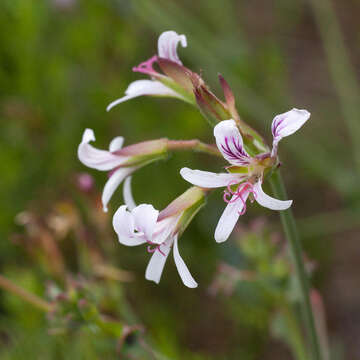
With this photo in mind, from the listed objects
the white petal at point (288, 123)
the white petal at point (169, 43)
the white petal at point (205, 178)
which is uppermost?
the white petal at point (169, 43)

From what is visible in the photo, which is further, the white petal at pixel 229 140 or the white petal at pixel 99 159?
the white petal at pixel 99 159

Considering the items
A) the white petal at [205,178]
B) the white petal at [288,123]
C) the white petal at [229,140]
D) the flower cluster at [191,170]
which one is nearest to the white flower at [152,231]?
the flower cluster at [191,170]

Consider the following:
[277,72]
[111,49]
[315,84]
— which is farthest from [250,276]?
[315,84]

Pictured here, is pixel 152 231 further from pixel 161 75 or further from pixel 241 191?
pixel 161 75

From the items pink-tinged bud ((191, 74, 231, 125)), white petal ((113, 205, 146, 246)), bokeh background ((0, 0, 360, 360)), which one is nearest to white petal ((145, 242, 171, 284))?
white petal ((113, 205, 146, 246))

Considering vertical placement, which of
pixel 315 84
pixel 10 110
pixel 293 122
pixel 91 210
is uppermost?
pixel 315 84

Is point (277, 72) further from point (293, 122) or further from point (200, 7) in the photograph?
point (293, 122)

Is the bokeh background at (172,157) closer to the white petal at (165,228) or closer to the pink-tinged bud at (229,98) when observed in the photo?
the white petal at (165,228)
